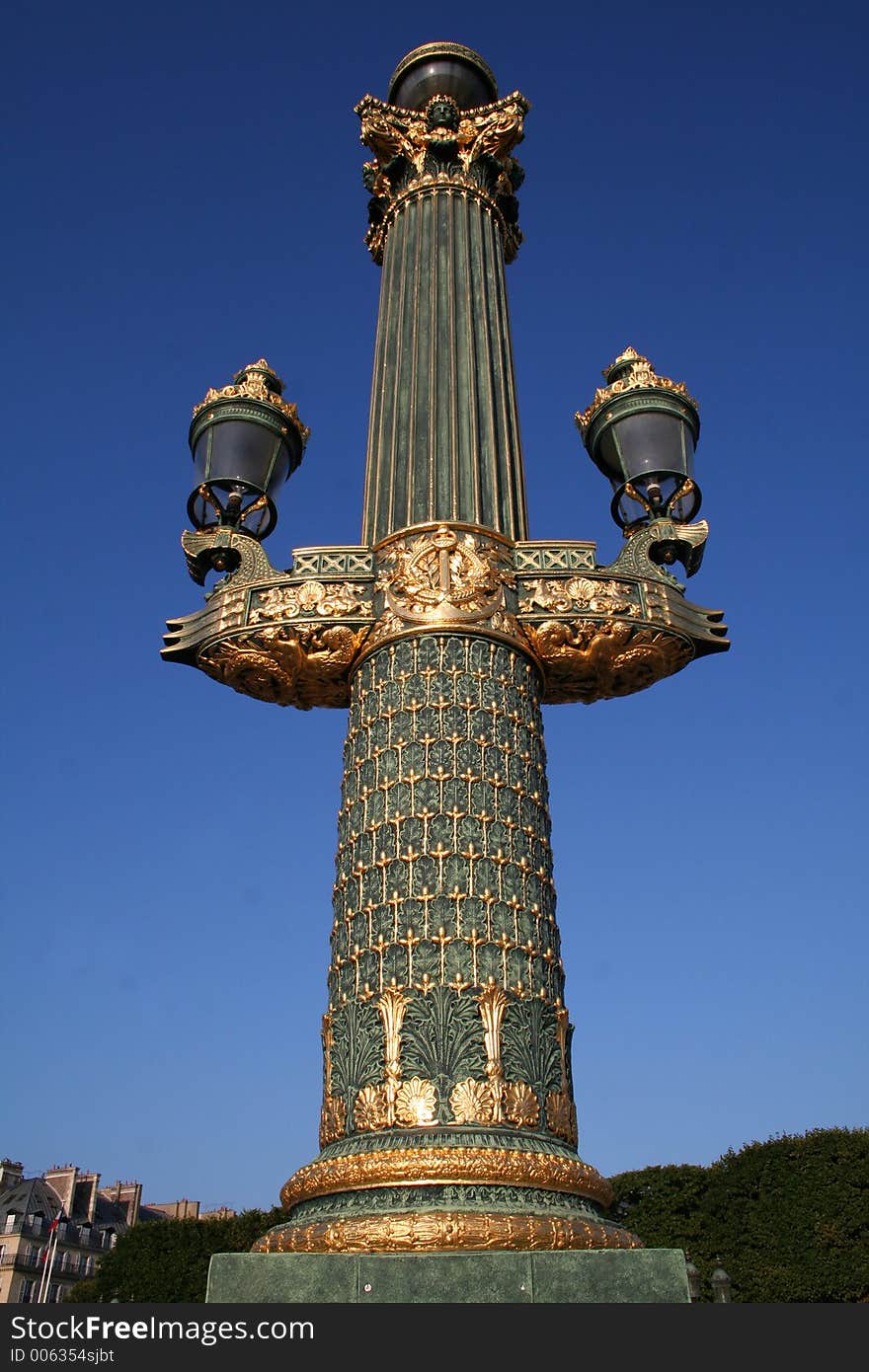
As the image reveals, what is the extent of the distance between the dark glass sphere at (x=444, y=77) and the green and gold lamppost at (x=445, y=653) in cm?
4

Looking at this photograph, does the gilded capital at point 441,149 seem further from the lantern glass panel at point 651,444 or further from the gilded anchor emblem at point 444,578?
the gilded anchor emblem at point 444,578

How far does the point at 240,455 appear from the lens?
12578 mm

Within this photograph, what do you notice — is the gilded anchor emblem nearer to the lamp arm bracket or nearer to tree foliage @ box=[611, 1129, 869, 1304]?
the lamp arm bracket

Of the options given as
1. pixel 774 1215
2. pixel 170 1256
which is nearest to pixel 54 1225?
pixel 170 1256

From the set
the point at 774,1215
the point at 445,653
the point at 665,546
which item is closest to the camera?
the point at 445,653

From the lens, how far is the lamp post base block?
7121 mm

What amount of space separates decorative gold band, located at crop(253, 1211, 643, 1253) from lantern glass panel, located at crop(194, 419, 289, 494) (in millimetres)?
7752

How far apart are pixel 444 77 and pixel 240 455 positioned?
680 centimetres

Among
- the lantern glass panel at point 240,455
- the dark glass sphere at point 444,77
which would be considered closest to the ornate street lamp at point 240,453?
the lantern glass panel at point 240,455

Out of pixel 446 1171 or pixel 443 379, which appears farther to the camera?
pixel 443 379

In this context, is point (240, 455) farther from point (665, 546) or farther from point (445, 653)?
point (665, 546)

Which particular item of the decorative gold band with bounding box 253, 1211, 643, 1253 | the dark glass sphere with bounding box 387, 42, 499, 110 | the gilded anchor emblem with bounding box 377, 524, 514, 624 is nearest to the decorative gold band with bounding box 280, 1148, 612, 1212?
the decorative gold band with bounding box 253, 1211, 643, 1253

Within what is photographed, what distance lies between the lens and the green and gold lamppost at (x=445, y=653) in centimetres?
823

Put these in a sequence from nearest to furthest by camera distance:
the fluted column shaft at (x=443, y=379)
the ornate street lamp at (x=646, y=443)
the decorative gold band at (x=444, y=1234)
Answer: the decorative gold band at (x=444, y=1234) < the fluted column shaft at (x=443, y=379) < the ornate street lamp at (x=646, y=443)
